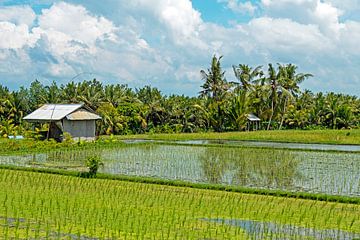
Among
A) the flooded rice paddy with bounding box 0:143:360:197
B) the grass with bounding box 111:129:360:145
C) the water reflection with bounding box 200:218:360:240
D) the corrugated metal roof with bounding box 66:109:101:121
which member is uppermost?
the corrugated metal roof with bounding box 66:109:101:121

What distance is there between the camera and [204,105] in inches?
1248

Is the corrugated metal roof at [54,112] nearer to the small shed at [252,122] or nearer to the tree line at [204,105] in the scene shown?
the tree line at [204,105]

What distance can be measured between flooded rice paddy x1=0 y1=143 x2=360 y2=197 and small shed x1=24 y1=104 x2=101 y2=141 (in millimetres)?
2700

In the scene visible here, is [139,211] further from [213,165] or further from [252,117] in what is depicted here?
[252,117]

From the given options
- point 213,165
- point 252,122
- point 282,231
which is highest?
point 252,122

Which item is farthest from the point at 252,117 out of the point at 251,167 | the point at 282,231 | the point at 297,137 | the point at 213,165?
the point at 282,231

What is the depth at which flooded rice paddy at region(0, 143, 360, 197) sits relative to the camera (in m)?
11.4

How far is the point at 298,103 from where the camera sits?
1415 inches

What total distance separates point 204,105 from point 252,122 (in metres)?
3.59

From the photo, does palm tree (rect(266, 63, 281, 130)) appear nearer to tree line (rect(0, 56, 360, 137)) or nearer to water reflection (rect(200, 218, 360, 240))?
tree line (rect(0, 56, 360, 137))

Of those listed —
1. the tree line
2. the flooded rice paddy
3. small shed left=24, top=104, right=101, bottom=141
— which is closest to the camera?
the flooded rice paddy

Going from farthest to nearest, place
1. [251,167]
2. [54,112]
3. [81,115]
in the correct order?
[81,115] < [54,112] < [251,167]

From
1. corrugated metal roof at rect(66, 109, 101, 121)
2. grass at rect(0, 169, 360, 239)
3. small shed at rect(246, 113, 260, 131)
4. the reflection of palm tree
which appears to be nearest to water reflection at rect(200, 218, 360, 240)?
grass at rect(0, 169, 360, 239)

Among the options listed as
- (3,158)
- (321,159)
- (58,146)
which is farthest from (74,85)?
(321,159)
